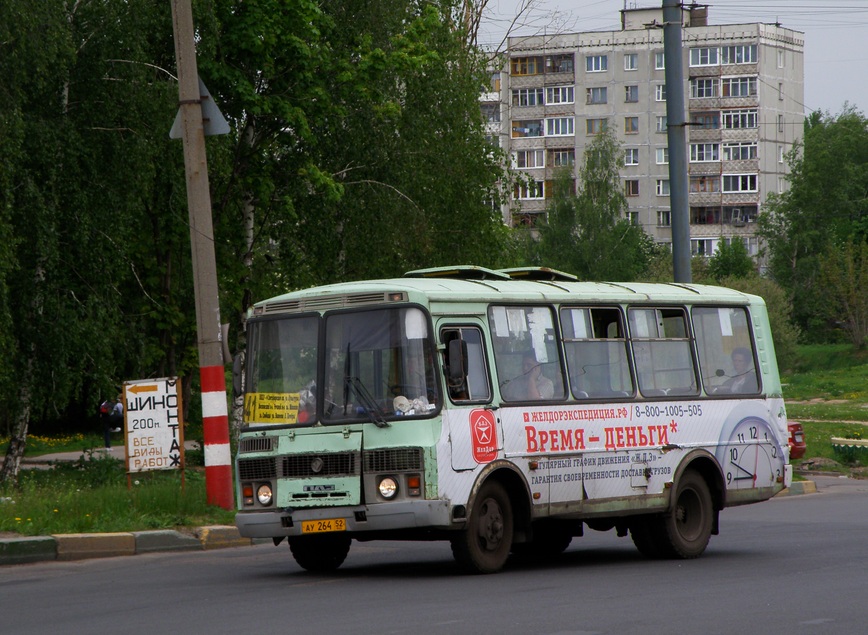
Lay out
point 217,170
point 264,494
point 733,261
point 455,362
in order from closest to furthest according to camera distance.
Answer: point 455,362
point 264,494
point 217,170
point 733,261

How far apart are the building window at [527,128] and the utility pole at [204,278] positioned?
89274 millimetres

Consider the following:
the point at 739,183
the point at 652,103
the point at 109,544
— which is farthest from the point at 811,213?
the point at 109,544

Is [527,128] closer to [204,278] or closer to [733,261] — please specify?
[733,261]

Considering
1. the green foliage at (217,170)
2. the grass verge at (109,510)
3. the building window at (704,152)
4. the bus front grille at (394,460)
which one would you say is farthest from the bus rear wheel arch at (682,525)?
the building window at (704,152)

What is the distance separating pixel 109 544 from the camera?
14711mm

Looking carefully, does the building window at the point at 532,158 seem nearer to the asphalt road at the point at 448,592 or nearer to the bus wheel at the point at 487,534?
the asphalt road at the point at 448,592

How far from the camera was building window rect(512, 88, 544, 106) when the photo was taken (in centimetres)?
10662

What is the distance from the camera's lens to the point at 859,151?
115000 millimetres

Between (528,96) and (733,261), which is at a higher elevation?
(528,96)

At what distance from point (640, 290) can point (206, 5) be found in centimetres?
1317

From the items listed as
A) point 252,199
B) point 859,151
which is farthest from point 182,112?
point 859,151

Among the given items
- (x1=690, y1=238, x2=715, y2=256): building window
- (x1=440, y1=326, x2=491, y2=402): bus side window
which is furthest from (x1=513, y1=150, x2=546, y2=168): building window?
(x1=440, y1=326, x2=491, y2=402): bus side window

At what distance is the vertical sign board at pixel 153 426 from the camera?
57.4 ft

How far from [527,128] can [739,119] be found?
1620 centimetres
